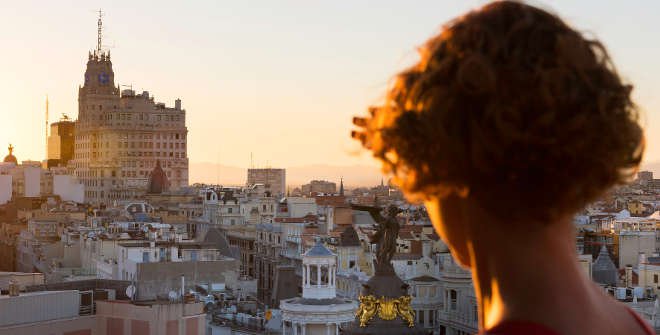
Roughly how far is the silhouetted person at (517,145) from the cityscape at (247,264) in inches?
9.7

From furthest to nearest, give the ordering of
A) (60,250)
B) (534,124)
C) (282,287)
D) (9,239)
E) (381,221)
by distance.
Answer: (9,239) < (60,250) < (282,287) < (381,221) < (534,124)

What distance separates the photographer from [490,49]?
248 centimetres

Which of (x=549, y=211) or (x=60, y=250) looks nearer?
(x=549, y=211)

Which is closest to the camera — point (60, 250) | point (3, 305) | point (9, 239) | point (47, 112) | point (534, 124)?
point (534, 124)

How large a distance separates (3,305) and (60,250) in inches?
1586

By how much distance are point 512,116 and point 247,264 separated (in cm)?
8068

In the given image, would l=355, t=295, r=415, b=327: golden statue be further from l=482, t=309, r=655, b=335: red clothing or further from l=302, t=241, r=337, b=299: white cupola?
l=302, t=241, r=337, b=299: white cupola

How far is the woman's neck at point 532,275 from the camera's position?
2.50 m

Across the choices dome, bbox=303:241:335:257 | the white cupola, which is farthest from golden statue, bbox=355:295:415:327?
dome, bbox=303:241:335:257

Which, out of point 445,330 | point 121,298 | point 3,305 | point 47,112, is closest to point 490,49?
point 3,305

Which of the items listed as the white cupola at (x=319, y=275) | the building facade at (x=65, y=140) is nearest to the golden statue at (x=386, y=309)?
the white cupola at (x=319, y=275)

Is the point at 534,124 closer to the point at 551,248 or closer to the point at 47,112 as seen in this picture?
the point at 551,248

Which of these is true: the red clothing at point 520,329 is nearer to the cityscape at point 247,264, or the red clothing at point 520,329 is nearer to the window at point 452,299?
the cityscape at point 247,264

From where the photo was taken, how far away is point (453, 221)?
8.77 feet
